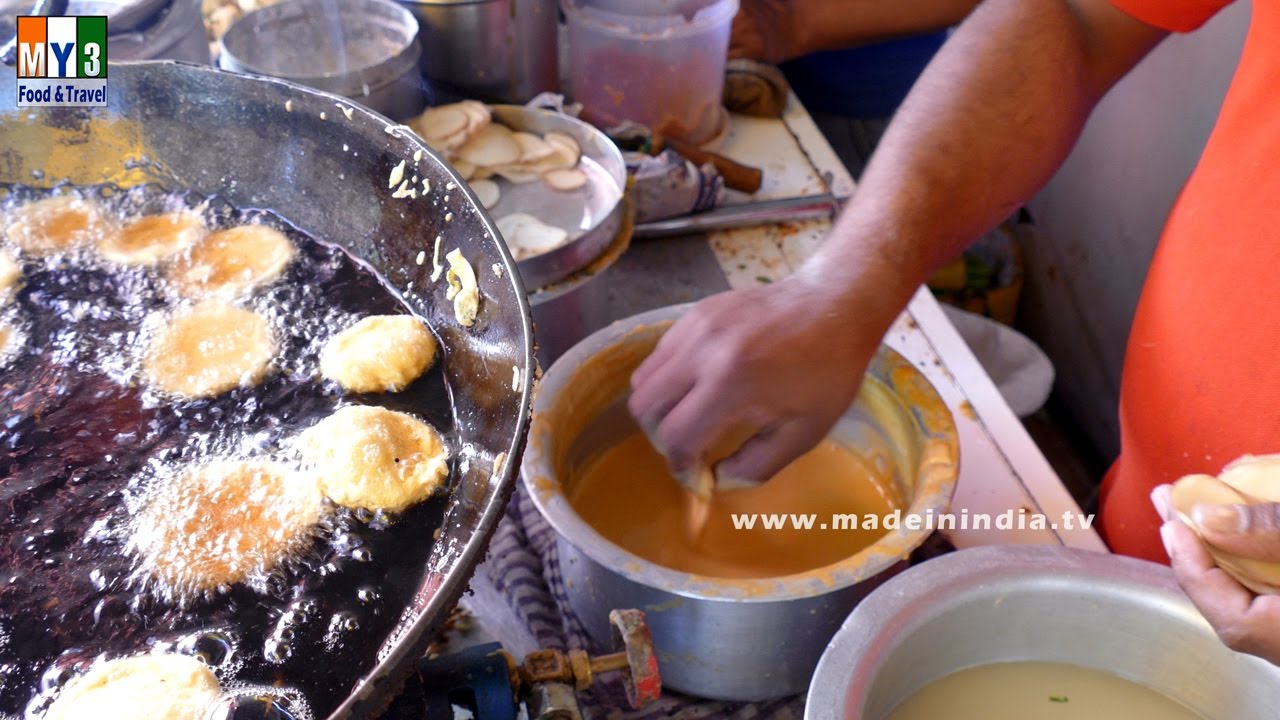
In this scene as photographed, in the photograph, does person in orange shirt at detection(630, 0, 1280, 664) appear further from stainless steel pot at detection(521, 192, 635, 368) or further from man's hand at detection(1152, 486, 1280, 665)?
stainless steel pot at detection(521, 192, 635, 368)

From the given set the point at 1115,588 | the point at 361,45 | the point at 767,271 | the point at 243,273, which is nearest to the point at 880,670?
the point at 1115,588

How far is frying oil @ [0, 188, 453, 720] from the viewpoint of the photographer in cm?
84

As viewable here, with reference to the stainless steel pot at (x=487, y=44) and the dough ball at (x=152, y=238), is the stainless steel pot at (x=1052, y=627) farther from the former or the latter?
the stainless steel pot at (x=487, y=44)

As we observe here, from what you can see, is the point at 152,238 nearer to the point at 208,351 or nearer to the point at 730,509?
the point at 208,351

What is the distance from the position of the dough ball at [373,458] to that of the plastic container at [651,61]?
4.05 feet

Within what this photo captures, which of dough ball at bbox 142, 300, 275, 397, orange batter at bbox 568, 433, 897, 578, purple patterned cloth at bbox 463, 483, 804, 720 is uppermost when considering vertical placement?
dough ball at bbox 142, 300, 275, 397

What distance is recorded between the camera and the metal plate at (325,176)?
981 mm

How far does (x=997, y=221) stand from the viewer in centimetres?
135

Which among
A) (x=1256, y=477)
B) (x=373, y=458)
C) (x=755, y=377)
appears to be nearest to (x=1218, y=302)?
(x=1256, y=477)

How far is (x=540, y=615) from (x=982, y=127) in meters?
0.91

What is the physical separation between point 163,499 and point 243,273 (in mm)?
396

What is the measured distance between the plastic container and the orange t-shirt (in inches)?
36.6

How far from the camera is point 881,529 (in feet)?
4.18

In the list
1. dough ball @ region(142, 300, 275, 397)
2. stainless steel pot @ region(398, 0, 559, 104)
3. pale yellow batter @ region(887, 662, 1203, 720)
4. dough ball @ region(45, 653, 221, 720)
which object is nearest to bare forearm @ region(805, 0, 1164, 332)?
pale yellow batter @ region(887, 662, 1203, 720)
